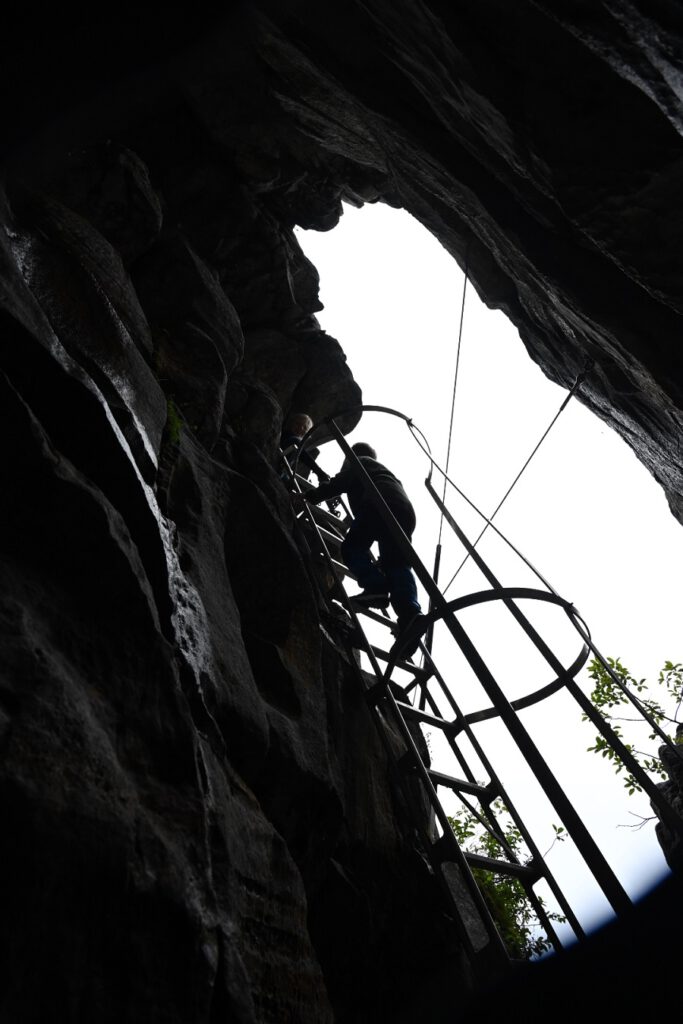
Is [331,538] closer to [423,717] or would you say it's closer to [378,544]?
[378,544]

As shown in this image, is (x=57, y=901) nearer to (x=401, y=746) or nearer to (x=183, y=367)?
(x=401, y=746)

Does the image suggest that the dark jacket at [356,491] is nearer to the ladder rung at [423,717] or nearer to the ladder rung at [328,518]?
the ladder rung at [328,518]

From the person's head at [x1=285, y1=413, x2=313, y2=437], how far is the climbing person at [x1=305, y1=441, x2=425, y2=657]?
98.2 inches

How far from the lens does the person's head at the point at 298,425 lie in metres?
10.6

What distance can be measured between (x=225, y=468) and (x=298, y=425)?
4374 mm

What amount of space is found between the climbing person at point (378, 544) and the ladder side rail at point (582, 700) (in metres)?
1.13

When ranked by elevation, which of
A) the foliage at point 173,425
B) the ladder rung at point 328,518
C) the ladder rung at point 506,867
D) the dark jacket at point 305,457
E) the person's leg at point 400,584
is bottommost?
the ladder rung at point 506,867

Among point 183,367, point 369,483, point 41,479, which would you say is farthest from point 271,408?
point 41,479

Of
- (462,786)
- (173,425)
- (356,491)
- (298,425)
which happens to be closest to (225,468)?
(173,425)

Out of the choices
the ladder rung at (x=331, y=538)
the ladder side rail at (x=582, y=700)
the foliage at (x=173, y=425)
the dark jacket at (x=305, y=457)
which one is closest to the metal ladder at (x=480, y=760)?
the ladder side rail at (x=582, y=700)

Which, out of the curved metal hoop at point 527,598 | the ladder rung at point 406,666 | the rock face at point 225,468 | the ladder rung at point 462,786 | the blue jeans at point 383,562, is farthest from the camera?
the blue jeans at point 383,562

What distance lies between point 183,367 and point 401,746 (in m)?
4.62

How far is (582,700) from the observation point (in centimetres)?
398

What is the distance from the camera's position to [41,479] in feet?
9.88
